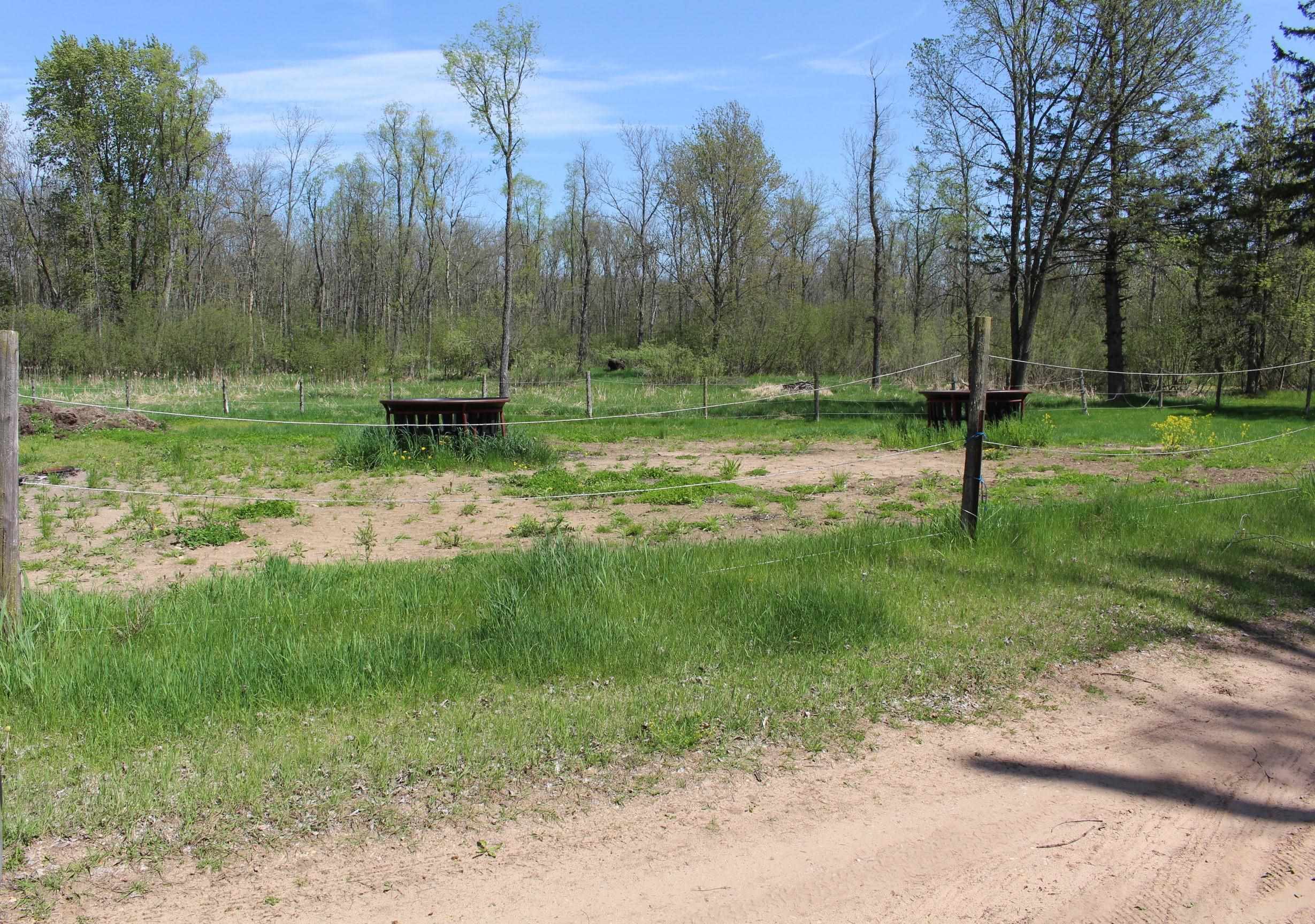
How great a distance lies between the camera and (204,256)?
5588 centimetres

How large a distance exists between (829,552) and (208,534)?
6552 millimetres

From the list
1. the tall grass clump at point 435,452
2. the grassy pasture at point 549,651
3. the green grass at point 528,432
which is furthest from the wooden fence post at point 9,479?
the tall grass clump at point 435,452

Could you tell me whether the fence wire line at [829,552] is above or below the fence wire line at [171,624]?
above

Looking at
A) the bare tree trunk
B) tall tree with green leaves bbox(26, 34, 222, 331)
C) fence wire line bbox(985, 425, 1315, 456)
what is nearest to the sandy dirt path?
fence wire line bbox(985, 425, 1315, 456)

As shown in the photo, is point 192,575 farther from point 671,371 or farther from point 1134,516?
point 671,371

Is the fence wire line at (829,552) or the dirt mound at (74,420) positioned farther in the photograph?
the dirt mound at (74,420)

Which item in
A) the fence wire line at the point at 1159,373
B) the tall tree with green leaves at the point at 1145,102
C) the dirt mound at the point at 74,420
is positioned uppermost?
the tall tree with green leaves at the point at 1145,102

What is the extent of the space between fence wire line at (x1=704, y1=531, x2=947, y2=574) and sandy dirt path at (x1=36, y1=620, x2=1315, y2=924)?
8.65 feet

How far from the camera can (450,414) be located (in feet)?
52.1

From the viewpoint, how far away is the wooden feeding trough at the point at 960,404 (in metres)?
19.1

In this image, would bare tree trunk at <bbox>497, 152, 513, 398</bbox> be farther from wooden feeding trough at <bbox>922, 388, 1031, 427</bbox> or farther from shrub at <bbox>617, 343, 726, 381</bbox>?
wooden feeding trough at <bbox>922, 388, 1031, 427</bbox>

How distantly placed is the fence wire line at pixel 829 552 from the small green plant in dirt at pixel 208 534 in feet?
18.4

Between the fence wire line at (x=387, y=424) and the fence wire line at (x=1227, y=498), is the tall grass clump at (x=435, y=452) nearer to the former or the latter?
the fence wire line at (x=387, y=424)

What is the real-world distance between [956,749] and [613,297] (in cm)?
7442
